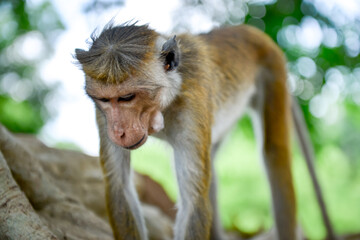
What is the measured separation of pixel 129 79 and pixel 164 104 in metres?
0.50

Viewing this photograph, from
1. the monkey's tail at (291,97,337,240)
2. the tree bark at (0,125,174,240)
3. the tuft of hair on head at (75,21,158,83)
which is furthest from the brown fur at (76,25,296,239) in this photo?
the monkey's tail at (291,97,337,240)

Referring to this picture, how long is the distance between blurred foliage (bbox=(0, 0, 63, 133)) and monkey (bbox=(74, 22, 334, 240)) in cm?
485

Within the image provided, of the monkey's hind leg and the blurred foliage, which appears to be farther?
the blurred foliage

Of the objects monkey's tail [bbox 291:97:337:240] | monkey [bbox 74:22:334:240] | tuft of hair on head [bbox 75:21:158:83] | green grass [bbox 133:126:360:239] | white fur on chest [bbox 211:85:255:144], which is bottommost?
green grass [bbox 133:126:360:239]

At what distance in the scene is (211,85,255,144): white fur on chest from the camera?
19.4ft

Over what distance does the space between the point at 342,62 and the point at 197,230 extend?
22.5ft

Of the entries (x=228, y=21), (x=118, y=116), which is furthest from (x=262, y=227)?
(x=118, y=116)

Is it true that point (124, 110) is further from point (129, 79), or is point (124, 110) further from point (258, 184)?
point (258, 184)

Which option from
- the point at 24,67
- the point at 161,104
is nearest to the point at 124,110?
the point at 161,104

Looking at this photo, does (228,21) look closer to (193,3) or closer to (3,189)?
(193,3)

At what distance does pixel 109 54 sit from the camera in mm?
4023

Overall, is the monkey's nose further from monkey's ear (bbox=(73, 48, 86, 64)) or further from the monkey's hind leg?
the monkey's hind leg

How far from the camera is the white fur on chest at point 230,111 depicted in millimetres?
5912

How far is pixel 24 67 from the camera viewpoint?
33.4ft
